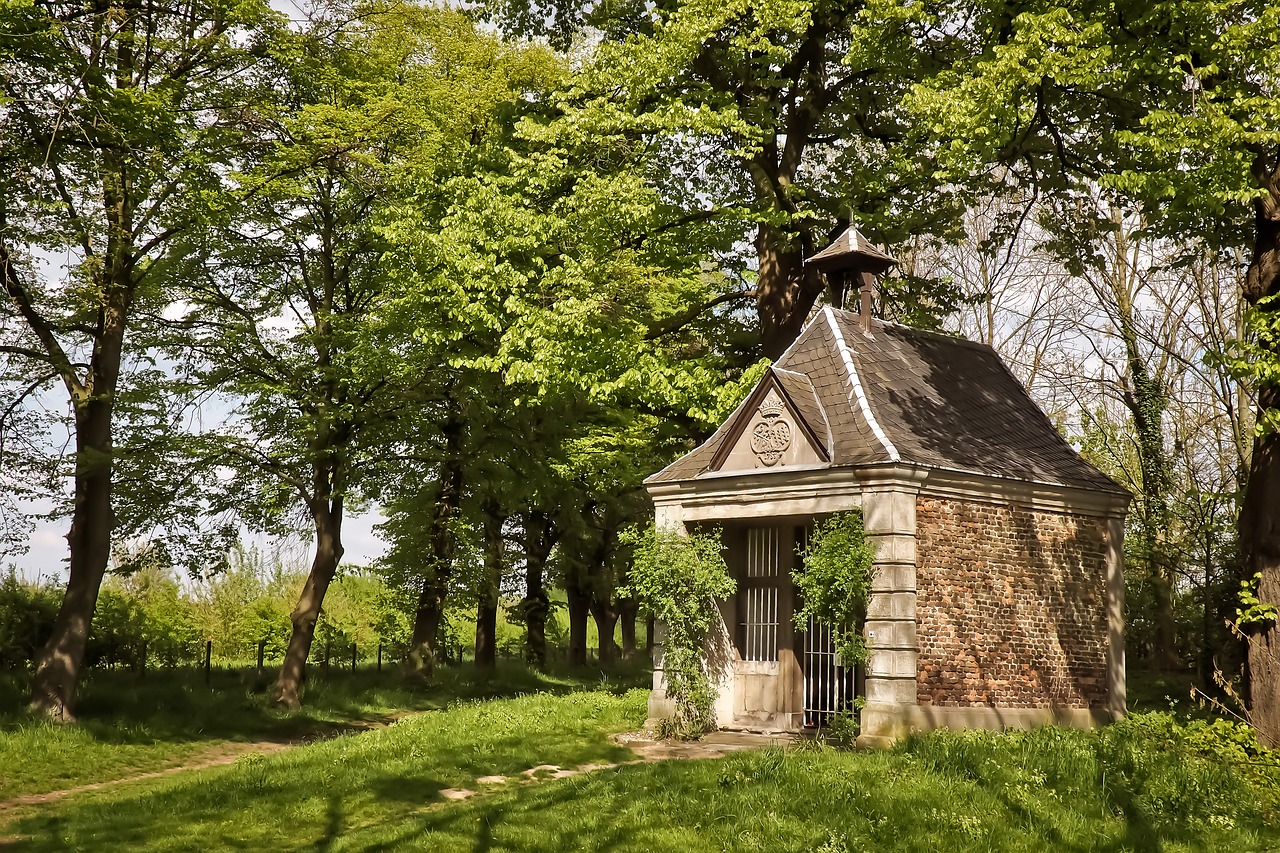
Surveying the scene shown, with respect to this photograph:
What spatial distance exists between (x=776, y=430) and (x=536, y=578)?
18.6 meters

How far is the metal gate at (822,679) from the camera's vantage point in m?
17.3

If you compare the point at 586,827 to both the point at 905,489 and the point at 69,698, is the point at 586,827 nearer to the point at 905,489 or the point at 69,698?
the point at 905,489

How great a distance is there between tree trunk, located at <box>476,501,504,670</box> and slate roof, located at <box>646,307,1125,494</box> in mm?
11265

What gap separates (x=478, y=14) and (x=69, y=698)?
1518 cm

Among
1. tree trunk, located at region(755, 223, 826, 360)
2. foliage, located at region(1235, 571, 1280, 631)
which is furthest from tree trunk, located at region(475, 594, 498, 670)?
foliage, located at region(1235, 571, 1280, 631)

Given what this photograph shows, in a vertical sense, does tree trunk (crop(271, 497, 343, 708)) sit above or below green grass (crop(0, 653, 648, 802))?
above

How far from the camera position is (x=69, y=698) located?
18938 millimetres

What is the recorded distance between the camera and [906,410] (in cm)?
1714

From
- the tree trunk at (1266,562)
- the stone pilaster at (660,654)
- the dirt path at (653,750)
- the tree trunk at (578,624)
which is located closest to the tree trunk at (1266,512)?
→ the tree trunk at (1266,562)

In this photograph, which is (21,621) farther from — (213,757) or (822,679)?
(822,679)

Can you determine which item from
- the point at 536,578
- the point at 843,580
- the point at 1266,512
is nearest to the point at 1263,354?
the point at 1266,512

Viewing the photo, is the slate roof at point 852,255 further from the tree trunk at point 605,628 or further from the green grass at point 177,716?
the tree trunk at point 605,628

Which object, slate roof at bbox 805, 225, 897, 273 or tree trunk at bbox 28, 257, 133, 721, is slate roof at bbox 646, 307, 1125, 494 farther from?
tree trunk at bbox 28, 257, 133, 721

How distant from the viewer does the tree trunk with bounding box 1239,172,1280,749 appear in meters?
14.0
